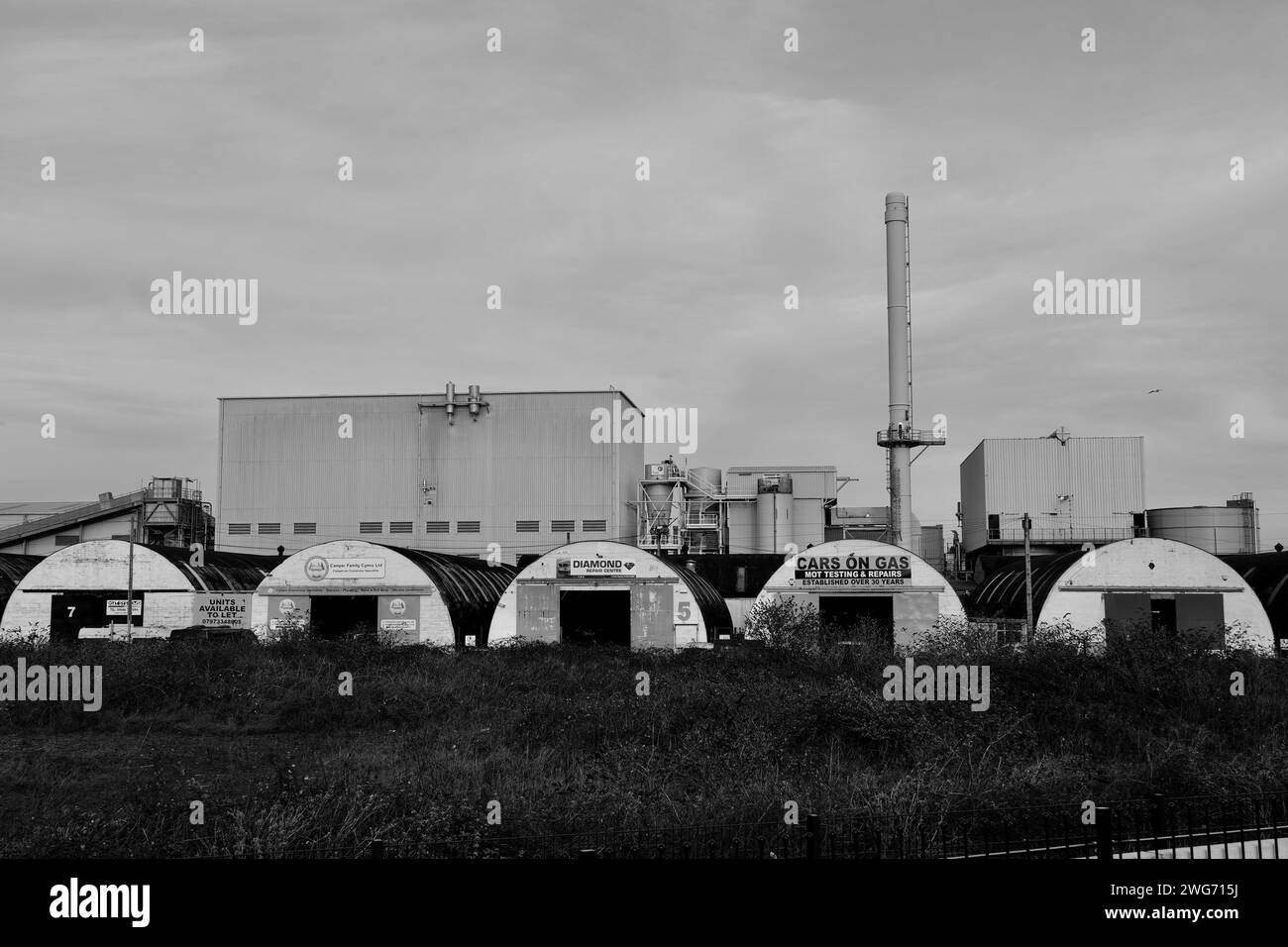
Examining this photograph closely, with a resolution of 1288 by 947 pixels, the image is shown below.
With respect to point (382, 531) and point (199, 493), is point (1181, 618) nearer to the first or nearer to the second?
point (382, 531)

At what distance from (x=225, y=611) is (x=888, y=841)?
2528cm

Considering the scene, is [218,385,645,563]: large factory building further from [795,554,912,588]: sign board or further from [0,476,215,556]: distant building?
[795,554,912,588]: sign board

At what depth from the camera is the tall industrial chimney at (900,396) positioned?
4956cm

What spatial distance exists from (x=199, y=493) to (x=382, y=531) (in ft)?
44.5

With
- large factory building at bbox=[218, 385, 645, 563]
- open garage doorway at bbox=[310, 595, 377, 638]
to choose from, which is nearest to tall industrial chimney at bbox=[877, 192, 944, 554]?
large factory building at bbox=[218, 385, 645, 563]

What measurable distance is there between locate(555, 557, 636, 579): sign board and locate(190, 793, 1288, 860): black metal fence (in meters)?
19.6

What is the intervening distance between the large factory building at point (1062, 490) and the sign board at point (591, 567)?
29.1 meters

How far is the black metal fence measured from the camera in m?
10.1

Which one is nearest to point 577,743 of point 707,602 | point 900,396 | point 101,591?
point 707,602

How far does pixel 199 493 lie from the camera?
60.9 metres

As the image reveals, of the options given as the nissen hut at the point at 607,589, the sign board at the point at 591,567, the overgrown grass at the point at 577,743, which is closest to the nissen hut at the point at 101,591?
the overgrown grass at the point at 577,743

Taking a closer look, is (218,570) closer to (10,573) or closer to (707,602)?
(10,573)

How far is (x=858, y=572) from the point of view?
100ft
